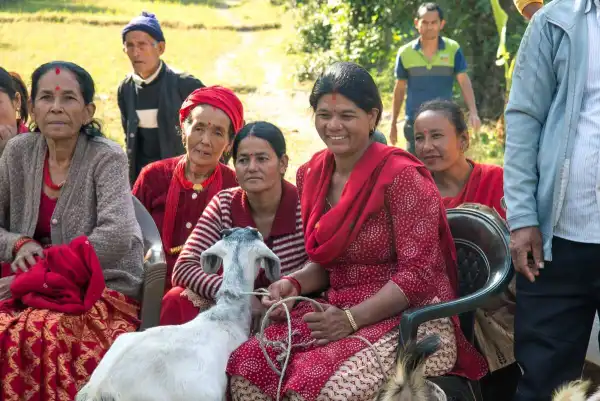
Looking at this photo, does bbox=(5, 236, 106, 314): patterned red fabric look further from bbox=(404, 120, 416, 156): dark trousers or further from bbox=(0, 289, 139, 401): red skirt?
bbox=(404, 120, 416, 156): dark trousers

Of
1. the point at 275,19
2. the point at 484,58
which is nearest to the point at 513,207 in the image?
the point at 484,58

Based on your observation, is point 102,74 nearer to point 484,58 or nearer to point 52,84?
point 484,58

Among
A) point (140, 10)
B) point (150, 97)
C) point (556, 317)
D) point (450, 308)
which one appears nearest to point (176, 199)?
point (450, 308)

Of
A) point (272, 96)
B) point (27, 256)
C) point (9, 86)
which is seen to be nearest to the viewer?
point (27, 256)

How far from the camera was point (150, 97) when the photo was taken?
20.8ft

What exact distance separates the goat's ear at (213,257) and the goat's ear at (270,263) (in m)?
0.16

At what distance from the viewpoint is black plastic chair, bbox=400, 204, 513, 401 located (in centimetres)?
324

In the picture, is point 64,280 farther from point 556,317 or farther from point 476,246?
point 556,317

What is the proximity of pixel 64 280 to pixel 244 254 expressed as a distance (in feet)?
2.51

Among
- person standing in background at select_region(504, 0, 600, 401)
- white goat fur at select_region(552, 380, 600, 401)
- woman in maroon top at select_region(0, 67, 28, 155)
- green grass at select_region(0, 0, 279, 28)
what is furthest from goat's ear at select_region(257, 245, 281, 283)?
green grass at select_region(0, 0, 279, 28)

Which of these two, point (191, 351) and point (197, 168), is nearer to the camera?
point (191, 351)

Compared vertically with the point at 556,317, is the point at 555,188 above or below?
above

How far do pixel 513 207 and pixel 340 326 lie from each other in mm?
792

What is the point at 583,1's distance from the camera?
9.73 ft
